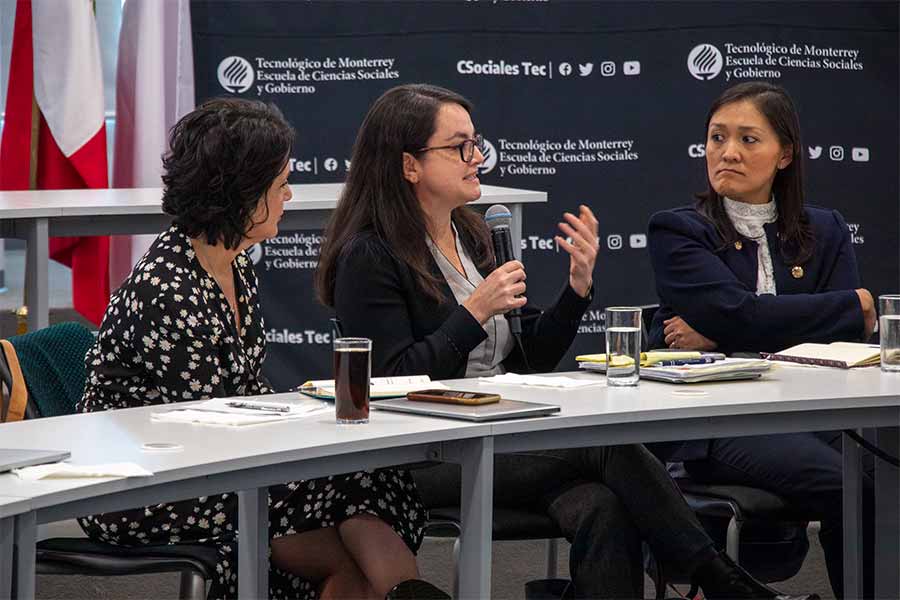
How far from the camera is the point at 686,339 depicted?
3.13 meters

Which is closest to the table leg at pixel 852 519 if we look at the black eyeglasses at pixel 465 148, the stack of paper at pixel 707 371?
the stack of paper at pixel 707 371

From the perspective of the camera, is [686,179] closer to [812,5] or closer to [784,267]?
[812,5]

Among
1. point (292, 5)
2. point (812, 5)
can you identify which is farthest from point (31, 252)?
point (812, 5)

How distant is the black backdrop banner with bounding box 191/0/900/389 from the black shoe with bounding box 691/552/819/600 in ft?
10.2

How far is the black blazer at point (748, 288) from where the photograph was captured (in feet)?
10.0

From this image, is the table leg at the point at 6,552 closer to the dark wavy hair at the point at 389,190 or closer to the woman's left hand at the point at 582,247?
the dark wavy hair at the point at 389,190

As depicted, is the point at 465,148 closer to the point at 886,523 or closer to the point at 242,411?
the point at 242,411

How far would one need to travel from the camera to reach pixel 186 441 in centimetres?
192

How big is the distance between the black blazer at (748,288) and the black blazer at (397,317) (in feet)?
2.07

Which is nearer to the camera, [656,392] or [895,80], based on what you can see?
[656,392]

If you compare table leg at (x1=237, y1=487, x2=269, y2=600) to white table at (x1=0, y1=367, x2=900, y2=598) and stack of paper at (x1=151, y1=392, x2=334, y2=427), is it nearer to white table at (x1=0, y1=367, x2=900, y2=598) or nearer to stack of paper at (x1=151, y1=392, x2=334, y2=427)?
white table at (x1=0, y1=367, x2=900, y2=598)

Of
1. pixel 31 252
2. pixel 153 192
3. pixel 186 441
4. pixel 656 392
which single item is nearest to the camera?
pixel 186 441

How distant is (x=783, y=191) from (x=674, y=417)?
4.17ft

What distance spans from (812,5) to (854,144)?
59cm
